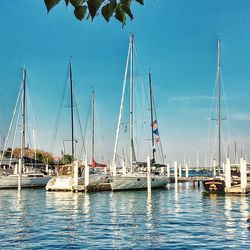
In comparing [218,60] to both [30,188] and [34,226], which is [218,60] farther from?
[34,226]

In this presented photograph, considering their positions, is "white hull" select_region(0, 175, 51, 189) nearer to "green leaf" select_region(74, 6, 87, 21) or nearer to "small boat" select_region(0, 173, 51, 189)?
"small boat" select_region(0, 173, 51, 189)

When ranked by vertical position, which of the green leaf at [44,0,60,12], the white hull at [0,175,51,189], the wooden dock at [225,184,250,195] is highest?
the green leaf at [44,0,60,12]

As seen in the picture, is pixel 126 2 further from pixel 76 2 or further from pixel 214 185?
pixel 214 185

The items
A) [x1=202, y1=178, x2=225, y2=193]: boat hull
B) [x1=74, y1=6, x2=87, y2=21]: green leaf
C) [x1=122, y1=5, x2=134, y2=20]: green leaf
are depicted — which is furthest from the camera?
[x1=202, y1=178, x2=225, y2=193]: boat hull

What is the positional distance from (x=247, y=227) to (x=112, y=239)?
23.6 ft

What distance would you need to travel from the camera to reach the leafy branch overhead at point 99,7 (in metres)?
3.30

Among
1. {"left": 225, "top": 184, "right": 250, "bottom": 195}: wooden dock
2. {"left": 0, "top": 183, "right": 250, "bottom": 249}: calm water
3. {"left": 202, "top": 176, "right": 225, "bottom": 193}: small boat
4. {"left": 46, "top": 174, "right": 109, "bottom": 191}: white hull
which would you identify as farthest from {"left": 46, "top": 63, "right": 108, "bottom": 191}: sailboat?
{"left": 0, "top": 183, "right": 250, "bottom": 249}: calm water

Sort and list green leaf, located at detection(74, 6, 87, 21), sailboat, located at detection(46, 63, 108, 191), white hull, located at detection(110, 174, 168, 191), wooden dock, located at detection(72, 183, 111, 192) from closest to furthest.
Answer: green leaf, located at detection(74, 6, 87, 21) → white hull, located at detection(110, 174, 168, 191) → wooden dock, located at detection(72, 183, 111, 192) → sailboat, located at detection(46, 63, 108, 191)

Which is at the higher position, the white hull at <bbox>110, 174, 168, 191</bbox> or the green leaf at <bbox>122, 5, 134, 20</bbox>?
the green leaf at <bbox>122, 5, 134, 20</bbox>

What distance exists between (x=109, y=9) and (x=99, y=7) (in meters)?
0.18

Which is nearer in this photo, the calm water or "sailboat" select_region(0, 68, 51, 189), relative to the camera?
the calm water

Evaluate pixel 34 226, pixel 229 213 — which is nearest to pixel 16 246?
pixel 34 226

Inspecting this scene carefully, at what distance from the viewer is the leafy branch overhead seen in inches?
130

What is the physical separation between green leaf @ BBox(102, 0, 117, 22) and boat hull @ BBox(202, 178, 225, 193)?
A: 4143 centimetres
